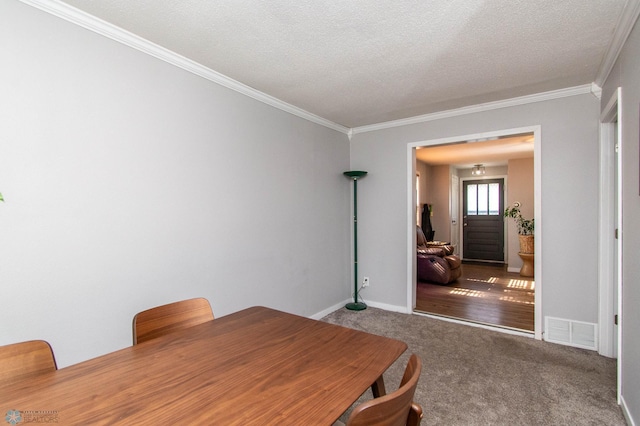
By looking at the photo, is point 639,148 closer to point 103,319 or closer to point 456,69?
point 456,69

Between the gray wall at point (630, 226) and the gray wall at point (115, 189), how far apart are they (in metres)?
2.54

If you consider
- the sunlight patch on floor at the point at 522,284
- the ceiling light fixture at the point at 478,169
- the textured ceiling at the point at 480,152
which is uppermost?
the textured ceiling at the point at 480,152

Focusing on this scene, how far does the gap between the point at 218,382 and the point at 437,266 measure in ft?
15.8

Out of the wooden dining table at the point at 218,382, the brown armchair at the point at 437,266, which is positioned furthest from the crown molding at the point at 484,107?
the wooden dining table at the point at 218,382

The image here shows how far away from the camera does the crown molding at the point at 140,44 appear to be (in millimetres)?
1663

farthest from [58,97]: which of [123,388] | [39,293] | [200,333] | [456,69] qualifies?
[456,69]

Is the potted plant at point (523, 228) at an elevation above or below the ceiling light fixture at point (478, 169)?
below

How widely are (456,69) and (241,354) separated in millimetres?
2506

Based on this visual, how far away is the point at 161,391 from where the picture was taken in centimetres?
93

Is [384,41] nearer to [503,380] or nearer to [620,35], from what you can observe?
[620,35]

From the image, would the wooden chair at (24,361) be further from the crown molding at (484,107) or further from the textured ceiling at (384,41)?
the crown molding at (484,107)

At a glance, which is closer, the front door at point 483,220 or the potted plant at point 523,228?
the potted plant at point 523,228

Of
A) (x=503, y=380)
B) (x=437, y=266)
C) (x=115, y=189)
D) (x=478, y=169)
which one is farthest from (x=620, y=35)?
(x=478, y=169)

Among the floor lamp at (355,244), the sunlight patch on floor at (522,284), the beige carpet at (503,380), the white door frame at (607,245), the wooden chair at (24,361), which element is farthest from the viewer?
the sunlight patch on floor at (522,284)
